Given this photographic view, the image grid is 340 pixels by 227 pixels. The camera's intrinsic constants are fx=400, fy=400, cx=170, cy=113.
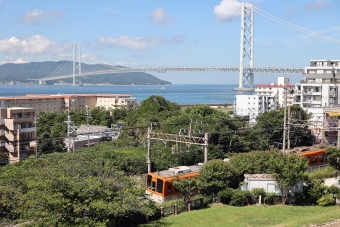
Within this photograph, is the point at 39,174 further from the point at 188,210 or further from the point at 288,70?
the point at 288,70

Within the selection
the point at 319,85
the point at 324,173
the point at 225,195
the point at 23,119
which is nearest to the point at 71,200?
the point at 225,195

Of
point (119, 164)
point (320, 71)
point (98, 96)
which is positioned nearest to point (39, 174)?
point (119, 164)

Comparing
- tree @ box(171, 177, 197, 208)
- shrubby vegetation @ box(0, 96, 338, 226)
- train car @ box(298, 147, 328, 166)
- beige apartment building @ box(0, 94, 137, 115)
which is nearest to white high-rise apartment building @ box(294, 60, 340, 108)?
shrubby vegetation @ box(0, 96, 338, 226)

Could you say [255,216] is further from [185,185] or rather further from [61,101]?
[61,101]

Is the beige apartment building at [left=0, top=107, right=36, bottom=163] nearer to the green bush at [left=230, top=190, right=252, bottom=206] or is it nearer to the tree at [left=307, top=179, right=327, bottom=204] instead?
the green bush at [left=230, top=190, right=252, bottom=206]

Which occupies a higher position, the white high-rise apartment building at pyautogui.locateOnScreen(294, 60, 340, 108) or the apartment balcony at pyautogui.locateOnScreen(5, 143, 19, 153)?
the white high-rise apartment building at pyautogui.locateOnScreen(294, 60, 340, 108)

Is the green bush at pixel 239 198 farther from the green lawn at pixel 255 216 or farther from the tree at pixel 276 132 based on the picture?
the tree at pixel 276 132
